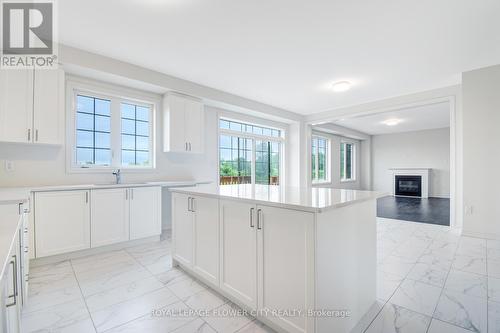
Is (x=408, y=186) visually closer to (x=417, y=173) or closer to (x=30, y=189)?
(x=417, y=173)

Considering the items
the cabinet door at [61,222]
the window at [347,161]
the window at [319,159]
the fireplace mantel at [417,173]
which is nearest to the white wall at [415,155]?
the fireplace mantel at [417,173]

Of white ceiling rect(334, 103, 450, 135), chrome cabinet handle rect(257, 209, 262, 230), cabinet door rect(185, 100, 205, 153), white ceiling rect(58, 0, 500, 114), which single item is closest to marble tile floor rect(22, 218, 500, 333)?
chrome cabinet handle rect(257, 209, 262, 230)

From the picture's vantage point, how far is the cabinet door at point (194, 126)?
415cm

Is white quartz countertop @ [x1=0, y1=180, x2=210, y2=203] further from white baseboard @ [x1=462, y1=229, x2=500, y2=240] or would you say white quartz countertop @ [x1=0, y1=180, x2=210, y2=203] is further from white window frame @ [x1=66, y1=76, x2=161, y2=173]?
white baseboard @ [x1=462, y1=229, x2=500, y2=240]

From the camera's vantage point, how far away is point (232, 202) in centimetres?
186

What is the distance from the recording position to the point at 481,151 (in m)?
3.57

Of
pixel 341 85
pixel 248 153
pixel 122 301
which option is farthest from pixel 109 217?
pixel 341 85

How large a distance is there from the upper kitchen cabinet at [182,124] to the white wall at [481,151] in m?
4.39

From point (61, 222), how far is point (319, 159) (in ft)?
24.5

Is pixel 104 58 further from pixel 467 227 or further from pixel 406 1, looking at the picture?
pixel 467 227

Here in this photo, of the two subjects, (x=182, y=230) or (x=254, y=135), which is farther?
(x=254, y=135)

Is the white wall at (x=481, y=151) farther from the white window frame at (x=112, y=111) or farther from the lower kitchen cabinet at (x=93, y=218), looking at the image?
the white window frame at (x=112, y=111)

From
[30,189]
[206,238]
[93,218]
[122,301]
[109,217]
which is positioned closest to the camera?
[122,301]

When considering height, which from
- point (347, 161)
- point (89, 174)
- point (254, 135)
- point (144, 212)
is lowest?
point (144, 212)
